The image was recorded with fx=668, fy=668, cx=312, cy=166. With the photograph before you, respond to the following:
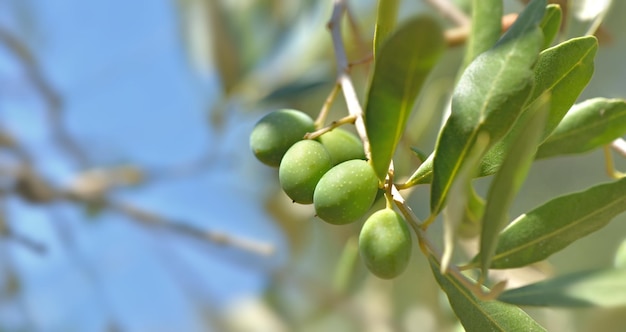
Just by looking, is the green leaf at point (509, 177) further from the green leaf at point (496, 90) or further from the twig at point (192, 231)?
the twig at point (192, 231)

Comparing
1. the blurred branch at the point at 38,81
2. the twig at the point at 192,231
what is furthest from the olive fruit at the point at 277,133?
the blurred branch at the point at 38,81

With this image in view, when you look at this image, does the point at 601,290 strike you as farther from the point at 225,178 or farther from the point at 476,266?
the point at 225,178

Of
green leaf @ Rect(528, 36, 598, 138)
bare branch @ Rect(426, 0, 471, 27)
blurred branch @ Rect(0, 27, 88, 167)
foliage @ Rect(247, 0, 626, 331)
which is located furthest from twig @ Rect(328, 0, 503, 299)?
blurred branch @ Rect(0, 27, 88, 167)

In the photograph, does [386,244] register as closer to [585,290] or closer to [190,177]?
[585,290]

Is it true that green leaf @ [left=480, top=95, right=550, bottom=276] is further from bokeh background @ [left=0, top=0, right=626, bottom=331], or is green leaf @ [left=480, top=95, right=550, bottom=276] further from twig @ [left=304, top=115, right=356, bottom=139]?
bokeh background @ [left=0, top=0, right=626, bottom=331]

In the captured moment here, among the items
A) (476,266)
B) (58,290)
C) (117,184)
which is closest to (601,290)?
(476,266)

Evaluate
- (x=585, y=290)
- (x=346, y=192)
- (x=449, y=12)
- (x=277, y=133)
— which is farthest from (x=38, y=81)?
(x=585, y=290)
